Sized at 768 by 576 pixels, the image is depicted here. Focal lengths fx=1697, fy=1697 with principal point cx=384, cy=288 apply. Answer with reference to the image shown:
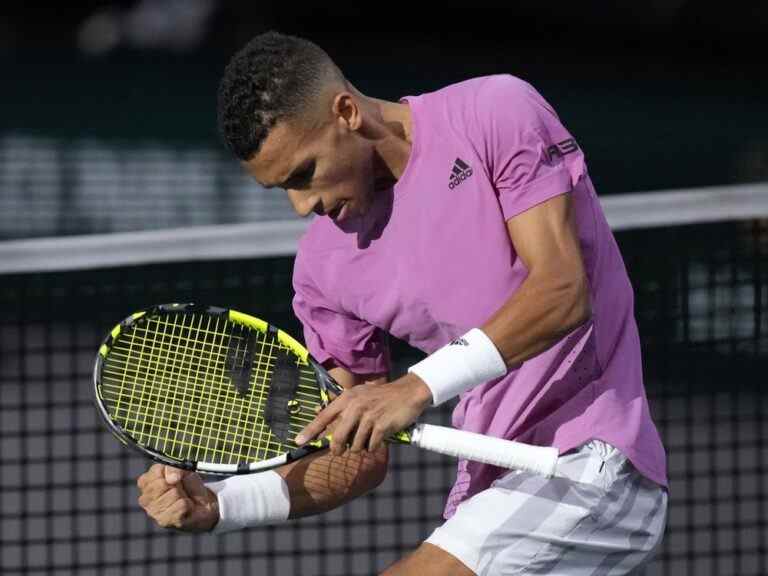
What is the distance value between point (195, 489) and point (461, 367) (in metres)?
0.62

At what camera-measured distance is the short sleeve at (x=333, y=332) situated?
3.15 m

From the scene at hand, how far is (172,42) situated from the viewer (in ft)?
43.0

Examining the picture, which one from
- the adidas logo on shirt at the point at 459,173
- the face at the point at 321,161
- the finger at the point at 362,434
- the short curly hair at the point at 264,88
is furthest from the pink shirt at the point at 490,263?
the finger at the point at 362,434

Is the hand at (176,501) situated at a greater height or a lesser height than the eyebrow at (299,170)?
lesser

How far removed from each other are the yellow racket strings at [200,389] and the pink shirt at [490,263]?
0.63ft

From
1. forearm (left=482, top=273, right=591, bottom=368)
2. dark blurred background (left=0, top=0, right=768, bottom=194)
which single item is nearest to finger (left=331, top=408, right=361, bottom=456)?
forearm (left=482, top=273, right=591, bottom=368)

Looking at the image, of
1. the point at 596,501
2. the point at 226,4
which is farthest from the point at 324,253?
the point at 226,4

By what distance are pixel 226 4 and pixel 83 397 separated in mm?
6057

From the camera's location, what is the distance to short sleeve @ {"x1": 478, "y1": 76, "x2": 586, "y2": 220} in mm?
2805

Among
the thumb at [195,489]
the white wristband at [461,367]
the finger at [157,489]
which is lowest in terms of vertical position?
the thumb at [195,489]

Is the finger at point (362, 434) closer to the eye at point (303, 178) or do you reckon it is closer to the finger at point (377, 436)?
the finger at point (377, 436)

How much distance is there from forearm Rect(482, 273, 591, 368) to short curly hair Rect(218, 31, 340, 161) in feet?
1.57

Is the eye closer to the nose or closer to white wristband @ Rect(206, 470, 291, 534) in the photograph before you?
the nose

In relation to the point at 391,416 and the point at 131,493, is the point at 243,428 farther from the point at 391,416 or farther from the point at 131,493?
the point at 131,493
